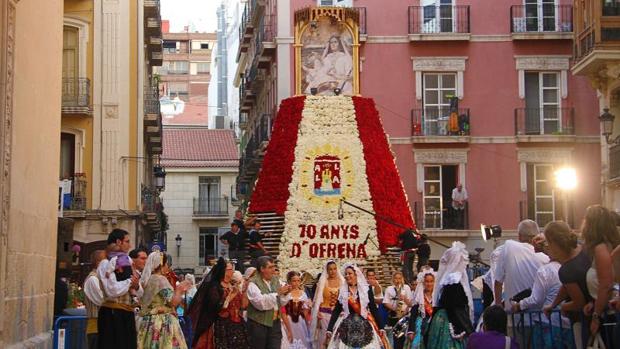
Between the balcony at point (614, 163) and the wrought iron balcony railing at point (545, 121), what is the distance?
21.9 ft

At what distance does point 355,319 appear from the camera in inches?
635

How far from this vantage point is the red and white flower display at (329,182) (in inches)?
1061

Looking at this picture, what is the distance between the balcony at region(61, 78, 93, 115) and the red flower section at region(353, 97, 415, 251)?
720cm

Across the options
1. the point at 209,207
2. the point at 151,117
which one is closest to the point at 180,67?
the point at 209,207

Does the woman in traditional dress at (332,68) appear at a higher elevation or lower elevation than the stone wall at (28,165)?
higher

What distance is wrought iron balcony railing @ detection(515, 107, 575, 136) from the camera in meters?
37.1

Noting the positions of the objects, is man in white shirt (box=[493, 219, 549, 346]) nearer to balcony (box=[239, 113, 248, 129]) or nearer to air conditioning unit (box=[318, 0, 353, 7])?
air conditioning unit (box=[318, 0, 353, 7])

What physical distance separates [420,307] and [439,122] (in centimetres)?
2102

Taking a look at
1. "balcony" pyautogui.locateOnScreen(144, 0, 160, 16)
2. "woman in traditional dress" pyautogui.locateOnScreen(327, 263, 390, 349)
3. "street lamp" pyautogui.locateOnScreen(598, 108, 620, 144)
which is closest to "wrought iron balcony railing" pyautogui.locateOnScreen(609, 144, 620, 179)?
"street lamp" pyautogui.locateOnScreen(598, 108, 620, 144)

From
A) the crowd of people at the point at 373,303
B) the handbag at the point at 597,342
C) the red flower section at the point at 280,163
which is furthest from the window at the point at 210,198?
the handbag at the point at 597,342

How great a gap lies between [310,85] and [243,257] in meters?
5.77

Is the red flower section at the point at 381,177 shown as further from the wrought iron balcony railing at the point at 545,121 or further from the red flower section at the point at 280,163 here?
the wrought iron balcony railing at the point at 545,121

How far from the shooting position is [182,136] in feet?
211

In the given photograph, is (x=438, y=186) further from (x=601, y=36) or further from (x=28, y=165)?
(x=28, y=165)
